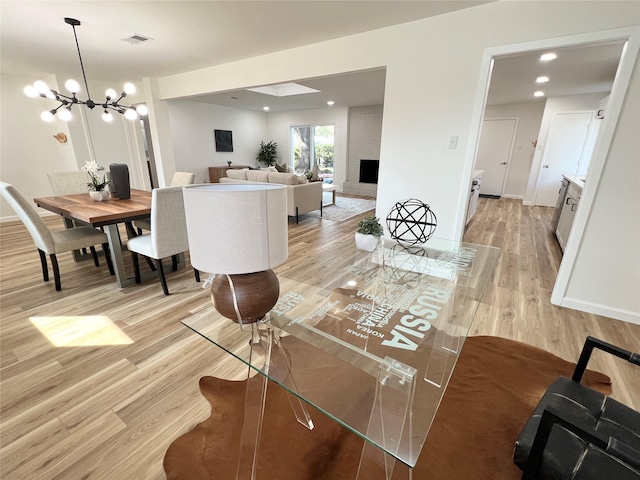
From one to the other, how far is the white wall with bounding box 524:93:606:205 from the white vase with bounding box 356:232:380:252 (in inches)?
245

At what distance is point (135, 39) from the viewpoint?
3111 mm

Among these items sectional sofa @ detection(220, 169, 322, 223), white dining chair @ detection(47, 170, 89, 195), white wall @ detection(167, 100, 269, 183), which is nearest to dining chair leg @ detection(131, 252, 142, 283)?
white dining chair @ detection(47, 170, 89, 195)

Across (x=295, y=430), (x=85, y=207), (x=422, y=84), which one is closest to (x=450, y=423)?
(x=295, y=430)

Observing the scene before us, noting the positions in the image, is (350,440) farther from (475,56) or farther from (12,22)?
(12,22)

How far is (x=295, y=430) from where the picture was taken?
4.45 ft

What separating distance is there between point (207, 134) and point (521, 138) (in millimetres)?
8169

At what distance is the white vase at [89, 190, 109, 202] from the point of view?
9.83ft

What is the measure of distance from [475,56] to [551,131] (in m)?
5.37

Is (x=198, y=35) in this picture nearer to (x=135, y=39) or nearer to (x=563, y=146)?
(x=135, y=39)

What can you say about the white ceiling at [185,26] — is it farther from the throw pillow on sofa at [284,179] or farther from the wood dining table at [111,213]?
the throw pillow on sofa at [284,179]

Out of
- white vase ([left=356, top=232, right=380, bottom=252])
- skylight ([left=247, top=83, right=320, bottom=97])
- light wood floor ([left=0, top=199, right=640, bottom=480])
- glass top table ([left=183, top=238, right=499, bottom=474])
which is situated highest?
skylight ([left=247, top=83, right=320, bottom=97])

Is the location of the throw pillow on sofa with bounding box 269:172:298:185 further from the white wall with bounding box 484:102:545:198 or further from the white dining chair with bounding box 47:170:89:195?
the white wall with bounding box 484:102:545:198

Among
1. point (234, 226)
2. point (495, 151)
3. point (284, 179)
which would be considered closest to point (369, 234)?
point (234, 226)

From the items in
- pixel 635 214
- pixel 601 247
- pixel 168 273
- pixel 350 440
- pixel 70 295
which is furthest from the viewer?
pixel 168 273
